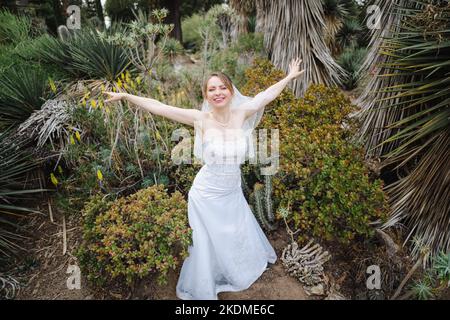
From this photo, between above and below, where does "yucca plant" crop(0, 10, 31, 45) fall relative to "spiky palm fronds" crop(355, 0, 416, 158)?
above

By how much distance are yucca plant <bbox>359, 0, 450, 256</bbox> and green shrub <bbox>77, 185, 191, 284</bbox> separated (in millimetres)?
2303

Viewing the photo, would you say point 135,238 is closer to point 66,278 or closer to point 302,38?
point 66,278

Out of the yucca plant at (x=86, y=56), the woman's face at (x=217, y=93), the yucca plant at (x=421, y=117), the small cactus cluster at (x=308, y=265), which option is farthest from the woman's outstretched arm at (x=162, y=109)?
the yucca plant at (x=86, y=56)

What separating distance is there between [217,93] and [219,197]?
988 millimetres

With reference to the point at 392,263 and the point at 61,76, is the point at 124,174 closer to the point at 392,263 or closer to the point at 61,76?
the point at 61,76

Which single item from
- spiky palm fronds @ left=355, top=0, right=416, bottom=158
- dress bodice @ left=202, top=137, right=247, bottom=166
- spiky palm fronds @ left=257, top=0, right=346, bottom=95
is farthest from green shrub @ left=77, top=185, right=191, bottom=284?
spiky palm fronds @ left=257, top=0, right=346, bottom=95

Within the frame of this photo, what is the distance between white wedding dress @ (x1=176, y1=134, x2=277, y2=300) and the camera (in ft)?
9.43

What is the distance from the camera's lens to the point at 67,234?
3844 millimetres

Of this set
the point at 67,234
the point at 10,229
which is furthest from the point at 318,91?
the point at 10,229

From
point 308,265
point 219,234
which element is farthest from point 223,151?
point 308,265

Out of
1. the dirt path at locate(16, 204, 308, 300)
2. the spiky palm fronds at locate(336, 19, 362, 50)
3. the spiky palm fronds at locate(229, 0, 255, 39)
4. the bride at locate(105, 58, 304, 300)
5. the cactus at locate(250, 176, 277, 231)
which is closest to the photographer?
the bride at locate(105, 58, 304, 300)

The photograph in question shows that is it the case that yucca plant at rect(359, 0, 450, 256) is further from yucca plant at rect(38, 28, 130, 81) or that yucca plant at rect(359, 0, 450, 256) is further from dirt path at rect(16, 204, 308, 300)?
yucca plant at rect(38, 28, 130, 81)
